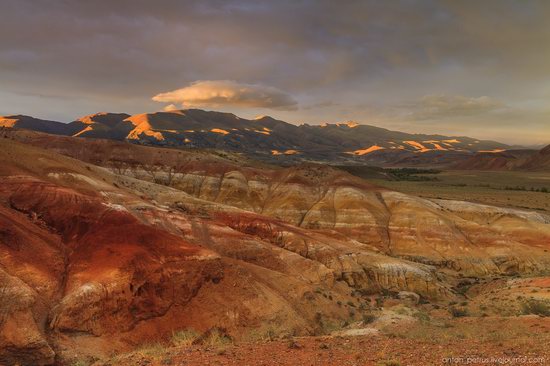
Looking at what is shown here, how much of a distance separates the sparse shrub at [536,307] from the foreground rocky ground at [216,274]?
0.15 m

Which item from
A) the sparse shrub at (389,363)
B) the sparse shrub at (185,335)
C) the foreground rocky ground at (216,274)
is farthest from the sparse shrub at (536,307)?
the sparse shrub at (185,335)

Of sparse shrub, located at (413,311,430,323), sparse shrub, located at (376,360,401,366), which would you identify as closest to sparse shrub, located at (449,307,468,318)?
sparse shrub, located at (413,311,430,323)

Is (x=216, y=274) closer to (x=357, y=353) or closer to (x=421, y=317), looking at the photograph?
(x=421, y=317)

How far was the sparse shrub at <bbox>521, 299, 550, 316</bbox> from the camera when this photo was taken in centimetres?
3228

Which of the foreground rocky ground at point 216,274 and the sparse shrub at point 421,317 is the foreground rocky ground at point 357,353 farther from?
the sparse shrub at point 421,317

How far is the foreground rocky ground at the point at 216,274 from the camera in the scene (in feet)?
71.6

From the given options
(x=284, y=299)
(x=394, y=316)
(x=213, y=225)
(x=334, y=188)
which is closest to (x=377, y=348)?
(x=394, y=316)

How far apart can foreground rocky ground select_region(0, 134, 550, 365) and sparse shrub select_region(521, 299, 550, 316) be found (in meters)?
0.15

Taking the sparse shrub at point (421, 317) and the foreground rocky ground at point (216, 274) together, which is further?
the sparse shrub at point (421, 317)

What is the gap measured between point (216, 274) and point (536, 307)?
27704mm

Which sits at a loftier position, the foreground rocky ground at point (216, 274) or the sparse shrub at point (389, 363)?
the sparse shrub at point (389, 363)

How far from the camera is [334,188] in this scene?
8006cm

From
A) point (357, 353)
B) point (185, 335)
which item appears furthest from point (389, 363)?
point (185, 335)

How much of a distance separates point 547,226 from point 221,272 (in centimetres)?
6479
